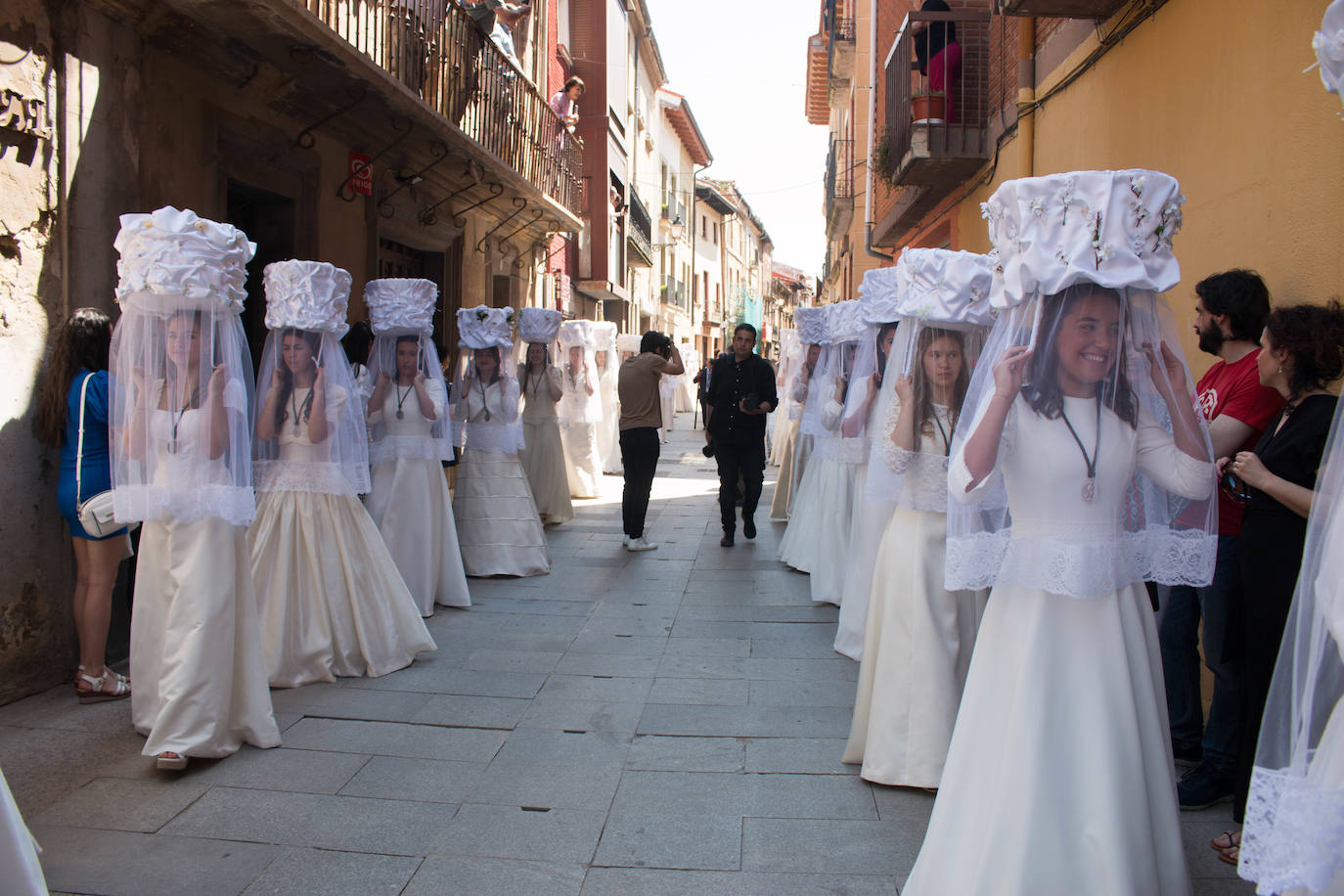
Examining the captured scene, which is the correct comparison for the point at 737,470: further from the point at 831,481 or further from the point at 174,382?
the point at 174,382

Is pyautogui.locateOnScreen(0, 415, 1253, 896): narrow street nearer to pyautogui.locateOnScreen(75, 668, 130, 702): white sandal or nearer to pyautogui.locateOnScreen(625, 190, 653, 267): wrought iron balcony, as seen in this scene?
pyautogui.locateOnScreen(75, 668, 130, 702): white sandal

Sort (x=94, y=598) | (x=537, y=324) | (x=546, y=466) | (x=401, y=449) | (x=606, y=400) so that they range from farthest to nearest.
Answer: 1. (x=606, y=400)
2. (x=546, y=466)
3. (x=537, y=324)
4. (x=401, y=449)
5. (x=94, y=598)

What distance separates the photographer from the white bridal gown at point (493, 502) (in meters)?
8.26

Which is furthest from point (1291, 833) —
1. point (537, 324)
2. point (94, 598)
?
point (537, 324)

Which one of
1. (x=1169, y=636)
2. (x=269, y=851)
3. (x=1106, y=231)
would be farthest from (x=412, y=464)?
(x=1106, y=231)

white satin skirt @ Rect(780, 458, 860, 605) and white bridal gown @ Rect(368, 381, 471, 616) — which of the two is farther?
white satin skirt @ Rect(780, 458, 860, 605)

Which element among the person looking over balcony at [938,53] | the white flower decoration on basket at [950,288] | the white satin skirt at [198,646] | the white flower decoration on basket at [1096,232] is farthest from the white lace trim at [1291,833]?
the person looking over balcony at [938,53]

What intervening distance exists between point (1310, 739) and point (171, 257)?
410cm

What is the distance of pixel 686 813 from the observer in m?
3.80

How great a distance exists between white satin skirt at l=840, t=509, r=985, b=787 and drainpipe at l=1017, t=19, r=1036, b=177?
A: 195 inches

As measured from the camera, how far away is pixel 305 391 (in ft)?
17.8

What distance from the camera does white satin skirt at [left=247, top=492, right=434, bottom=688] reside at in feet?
17.7

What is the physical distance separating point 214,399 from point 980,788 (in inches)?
129

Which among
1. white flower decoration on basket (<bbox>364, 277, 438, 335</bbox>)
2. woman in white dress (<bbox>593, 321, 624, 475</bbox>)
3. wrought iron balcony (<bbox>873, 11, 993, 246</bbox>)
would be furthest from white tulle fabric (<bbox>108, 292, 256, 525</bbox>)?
woman in white dress (<bbox>593, 321, 624, 475</bbox>)
